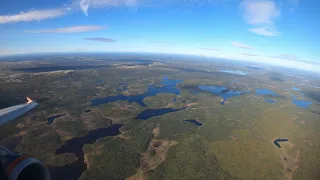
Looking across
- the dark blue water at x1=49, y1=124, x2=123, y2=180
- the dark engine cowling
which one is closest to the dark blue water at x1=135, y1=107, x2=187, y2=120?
the dark blue water at x1=49, y1=124, x2=123, y2=180

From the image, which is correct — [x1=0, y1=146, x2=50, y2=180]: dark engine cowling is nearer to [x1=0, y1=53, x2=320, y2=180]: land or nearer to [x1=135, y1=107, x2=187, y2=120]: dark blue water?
[x1=0, y1=53, x2=320, y2=180]: land

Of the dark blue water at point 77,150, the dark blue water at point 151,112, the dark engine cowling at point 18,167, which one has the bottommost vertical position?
the dark blue water at point 151,112

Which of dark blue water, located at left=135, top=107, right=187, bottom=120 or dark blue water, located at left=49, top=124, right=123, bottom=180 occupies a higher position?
dark blue water, located at left=49, top=124, right=123, bottom=180

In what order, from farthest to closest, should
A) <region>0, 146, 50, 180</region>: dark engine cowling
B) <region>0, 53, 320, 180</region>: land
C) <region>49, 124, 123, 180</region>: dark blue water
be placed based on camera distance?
<region>0, 53, 320, 180</region>: land < <region>49, 124, 123, 180</region>: dark blue water < <region>0, 146, 50, 180</region>: dark engine cowling

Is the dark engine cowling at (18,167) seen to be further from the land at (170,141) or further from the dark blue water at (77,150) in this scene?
the dark blue water at (77,150)

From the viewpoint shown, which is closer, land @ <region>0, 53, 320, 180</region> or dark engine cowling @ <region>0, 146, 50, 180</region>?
dark engine cowling @ <region>0, 146, 50, 180</region>

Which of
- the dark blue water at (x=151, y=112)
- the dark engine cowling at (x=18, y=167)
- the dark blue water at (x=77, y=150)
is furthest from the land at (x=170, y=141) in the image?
the dark engine cowling at (x=18, y=167)

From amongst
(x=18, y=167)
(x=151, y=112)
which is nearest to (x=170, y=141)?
(x=151, y=112)

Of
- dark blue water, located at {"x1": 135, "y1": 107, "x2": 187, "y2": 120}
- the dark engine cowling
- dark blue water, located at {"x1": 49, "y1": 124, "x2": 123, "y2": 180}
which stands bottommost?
dark blue water, located at {"x1": 135, "y1": 107, "x2": 187, "y2": 120}
